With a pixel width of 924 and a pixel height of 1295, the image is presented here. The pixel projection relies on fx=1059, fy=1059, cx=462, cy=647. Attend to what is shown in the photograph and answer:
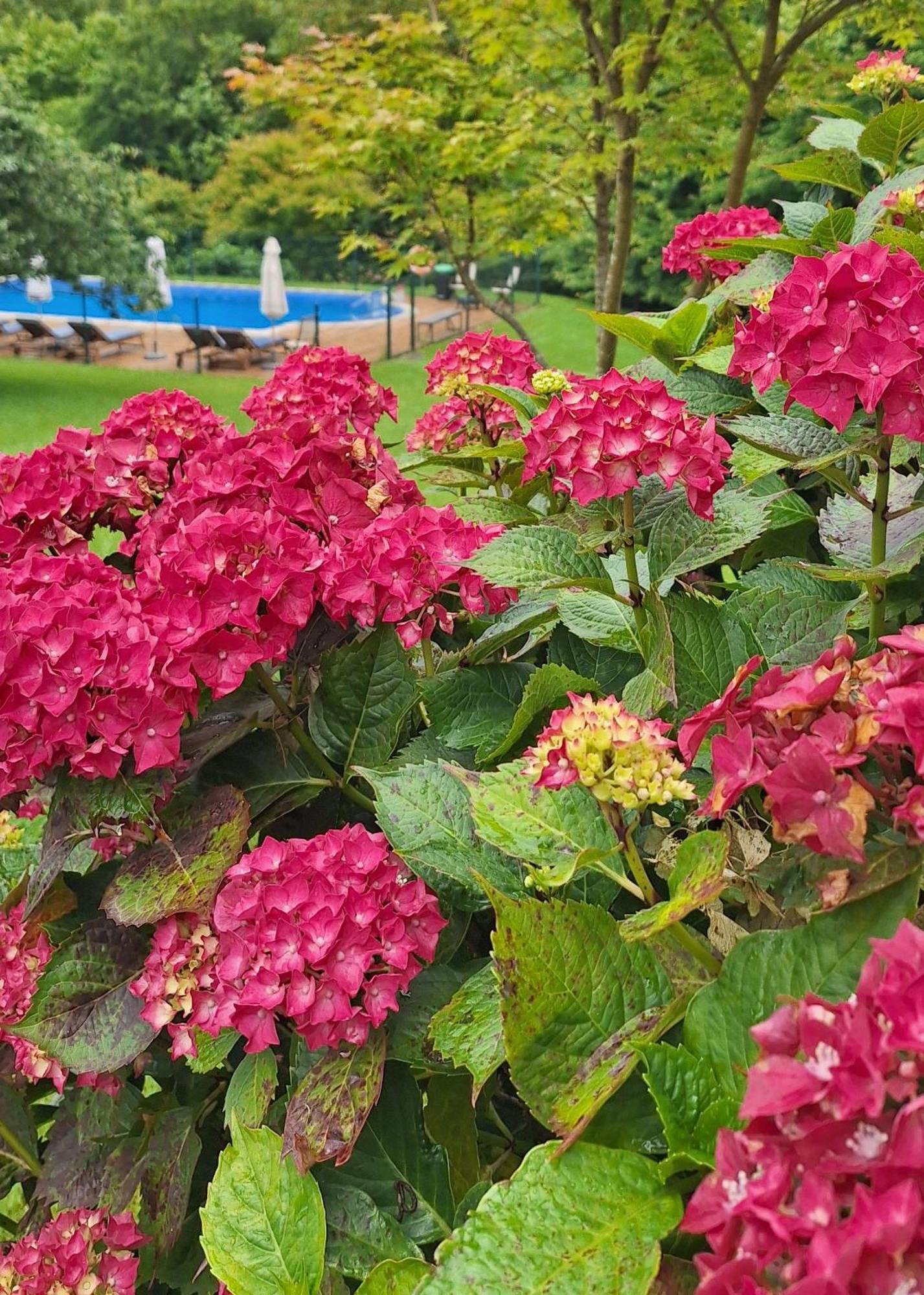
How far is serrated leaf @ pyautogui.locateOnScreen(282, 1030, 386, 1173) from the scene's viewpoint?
88cm

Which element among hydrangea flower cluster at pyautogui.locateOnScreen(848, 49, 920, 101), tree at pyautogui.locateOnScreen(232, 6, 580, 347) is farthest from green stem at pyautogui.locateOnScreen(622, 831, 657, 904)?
tree at pyautogui.locateOnScreen(232, 6, 580, 347)

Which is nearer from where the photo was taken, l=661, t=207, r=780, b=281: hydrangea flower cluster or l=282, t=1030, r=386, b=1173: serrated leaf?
l=282, t=1030, r=386, b=1173: serrated leaf

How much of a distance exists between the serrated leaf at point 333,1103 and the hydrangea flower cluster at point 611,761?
0.34m

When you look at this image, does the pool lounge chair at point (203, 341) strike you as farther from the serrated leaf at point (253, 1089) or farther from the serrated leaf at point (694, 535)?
the serrated leaf at point (253, 1089)

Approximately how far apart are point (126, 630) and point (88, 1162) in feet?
2.24

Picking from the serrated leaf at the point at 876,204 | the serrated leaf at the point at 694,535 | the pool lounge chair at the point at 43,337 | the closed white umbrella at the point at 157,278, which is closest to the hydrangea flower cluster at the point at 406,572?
the serrated leaf at the point at 694,535

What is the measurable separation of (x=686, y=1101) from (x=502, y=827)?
0.83 feet

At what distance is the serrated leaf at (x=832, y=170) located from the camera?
1552 mm

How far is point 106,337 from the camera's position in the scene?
53.6 ft

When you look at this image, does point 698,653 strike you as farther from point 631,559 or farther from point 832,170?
point 832,170

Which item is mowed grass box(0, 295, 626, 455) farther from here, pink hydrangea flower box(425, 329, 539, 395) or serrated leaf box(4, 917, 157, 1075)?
serrated leaf box(4, 917, 157, 1075)

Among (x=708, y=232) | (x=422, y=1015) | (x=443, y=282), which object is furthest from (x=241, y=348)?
(x=422, y=1015)

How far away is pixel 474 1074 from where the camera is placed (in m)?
0.82

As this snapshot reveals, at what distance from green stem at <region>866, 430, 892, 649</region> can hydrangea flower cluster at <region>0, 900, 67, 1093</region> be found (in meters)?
1.04
